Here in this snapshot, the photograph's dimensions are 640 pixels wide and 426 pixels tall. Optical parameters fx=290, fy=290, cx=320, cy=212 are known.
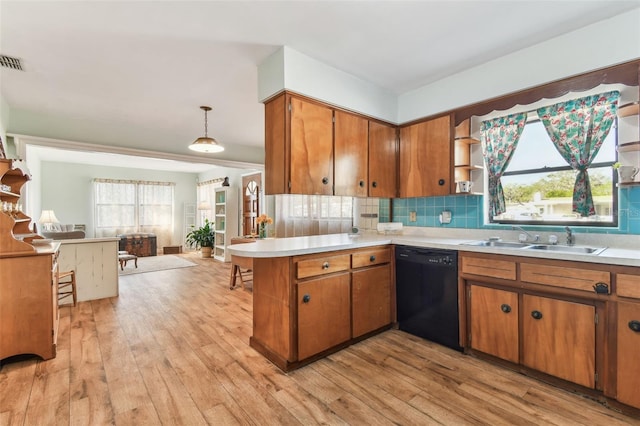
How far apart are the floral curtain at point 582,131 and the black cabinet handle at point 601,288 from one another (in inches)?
31.9

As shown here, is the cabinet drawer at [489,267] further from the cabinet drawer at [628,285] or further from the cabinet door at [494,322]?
the cabinet drawer at [628,285]

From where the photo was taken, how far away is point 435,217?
3.19m

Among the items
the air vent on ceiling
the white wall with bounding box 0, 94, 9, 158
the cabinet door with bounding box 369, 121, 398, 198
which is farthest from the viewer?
the white wall with bounding box 0, 94, 9, 158

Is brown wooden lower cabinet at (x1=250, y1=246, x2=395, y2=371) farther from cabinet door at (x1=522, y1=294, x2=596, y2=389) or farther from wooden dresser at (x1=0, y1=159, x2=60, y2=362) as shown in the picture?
wooden dresser at (x1=0, y1=159, x2=60, y2=362)

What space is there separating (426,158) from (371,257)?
124 centimetres

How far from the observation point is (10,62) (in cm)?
257

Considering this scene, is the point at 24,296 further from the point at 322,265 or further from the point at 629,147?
the point at 629,147

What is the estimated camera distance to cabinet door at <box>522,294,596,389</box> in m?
1.82

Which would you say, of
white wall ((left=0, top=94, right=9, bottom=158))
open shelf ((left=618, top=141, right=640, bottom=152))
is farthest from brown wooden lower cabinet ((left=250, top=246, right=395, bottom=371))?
white wall ((left=0, top=94, right=9, bottom=158))

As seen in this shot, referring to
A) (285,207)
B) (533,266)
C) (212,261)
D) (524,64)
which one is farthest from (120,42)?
(212,261)

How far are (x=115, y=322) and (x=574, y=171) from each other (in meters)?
4.71

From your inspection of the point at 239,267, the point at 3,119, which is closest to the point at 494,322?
the point at 239,267

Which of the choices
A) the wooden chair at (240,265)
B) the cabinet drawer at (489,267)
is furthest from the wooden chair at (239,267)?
the cabinet drawer at (489,267)

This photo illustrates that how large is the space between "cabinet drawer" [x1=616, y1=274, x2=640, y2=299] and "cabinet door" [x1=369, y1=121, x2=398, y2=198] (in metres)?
1.94
